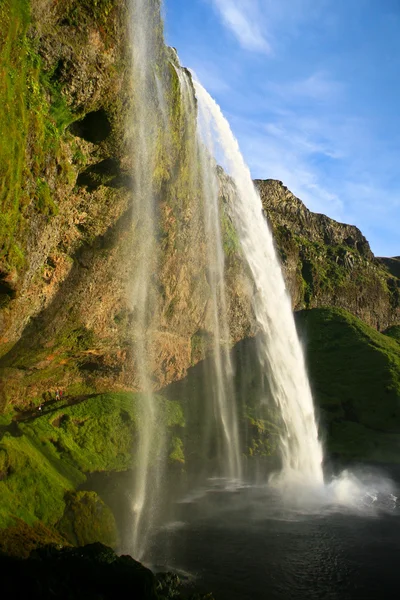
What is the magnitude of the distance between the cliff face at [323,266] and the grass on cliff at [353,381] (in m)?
4.87

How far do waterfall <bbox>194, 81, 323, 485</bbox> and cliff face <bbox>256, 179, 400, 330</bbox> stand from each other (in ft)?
61.1

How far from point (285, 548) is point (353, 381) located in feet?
118

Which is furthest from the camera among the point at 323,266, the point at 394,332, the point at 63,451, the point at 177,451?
the point at 394,332

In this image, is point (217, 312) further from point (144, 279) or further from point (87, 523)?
point (87, 523)

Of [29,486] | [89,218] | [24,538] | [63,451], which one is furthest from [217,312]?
[24,538]

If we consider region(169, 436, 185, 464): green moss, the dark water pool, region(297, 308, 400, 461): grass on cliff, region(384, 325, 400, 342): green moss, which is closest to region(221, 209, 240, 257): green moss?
region(169, 436, 185, 464): green moss

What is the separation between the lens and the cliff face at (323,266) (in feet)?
211

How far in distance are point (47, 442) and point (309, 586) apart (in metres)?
15.8

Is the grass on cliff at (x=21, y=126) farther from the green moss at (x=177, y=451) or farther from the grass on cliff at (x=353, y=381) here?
the grass on cliff at (x=353, y=381)

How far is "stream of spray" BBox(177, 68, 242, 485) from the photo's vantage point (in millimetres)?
30680

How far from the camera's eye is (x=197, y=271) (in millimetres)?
35156

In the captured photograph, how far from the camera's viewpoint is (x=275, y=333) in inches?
1571

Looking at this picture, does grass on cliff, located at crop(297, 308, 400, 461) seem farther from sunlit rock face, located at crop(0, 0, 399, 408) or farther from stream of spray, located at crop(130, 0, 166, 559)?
stream of spray, located at crop(130, 0, 166, 559)

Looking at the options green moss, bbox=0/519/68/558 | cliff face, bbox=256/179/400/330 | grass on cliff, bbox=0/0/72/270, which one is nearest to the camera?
grass on cliff, bbox=0/0/72/270
